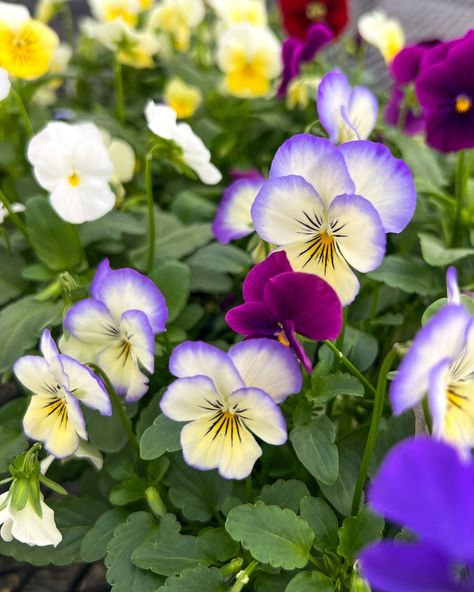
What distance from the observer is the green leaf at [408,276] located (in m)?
0.87

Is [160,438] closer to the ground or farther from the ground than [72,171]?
closer to the ground

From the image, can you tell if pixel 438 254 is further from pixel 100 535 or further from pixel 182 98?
pixel 182 98

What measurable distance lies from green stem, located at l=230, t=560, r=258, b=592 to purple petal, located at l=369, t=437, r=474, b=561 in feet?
0.99

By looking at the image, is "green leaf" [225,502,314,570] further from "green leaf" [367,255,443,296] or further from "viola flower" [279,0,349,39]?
"viola flower" [279,0,349,39]

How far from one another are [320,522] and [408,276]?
33 cm

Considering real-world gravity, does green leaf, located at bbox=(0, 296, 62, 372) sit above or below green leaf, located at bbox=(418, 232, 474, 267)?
below

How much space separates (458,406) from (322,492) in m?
0.23

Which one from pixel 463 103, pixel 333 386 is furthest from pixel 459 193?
pixel 333 386

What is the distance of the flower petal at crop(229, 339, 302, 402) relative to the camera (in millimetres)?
621

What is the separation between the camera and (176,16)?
146 cm

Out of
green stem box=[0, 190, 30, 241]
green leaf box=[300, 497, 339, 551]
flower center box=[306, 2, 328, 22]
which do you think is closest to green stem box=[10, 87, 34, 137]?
green stem box=[0, 190, 30, 241]

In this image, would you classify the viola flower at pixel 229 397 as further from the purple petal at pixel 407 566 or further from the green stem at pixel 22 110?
the green stem at pixel 22 110

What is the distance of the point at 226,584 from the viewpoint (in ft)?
2.24

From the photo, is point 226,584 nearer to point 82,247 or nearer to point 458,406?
point 458,406
